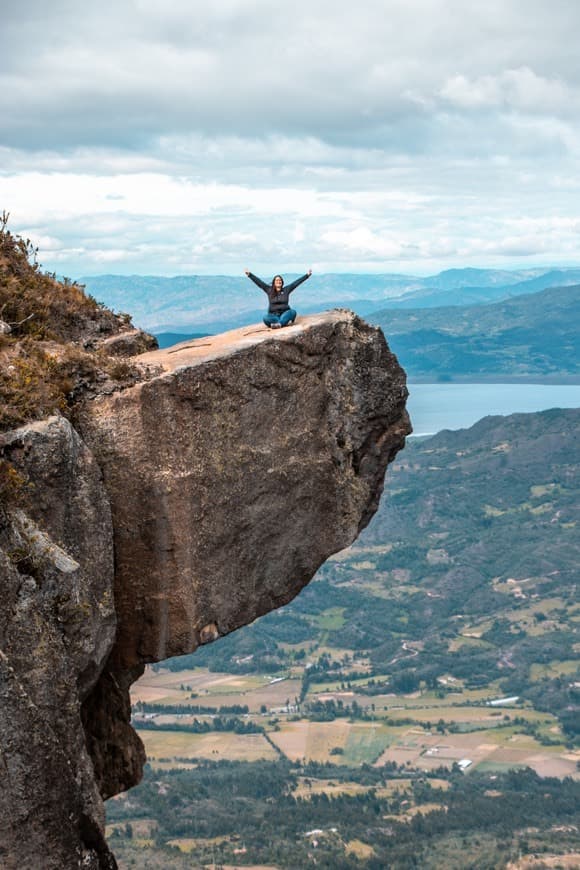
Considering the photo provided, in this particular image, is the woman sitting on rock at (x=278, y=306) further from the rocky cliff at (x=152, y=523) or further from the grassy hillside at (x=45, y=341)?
the grassy hillside at (x=45, y=341)

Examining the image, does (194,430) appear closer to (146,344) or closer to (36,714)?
(146,344)

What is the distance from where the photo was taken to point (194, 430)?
17984mm

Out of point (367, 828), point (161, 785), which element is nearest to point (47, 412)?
point (367, 828)

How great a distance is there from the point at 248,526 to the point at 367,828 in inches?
5573

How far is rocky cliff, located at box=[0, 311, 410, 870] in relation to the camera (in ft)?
45.5

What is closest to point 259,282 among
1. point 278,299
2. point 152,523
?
point 278,299

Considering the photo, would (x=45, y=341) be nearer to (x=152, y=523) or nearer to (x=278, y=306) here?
(x=152, y=523)

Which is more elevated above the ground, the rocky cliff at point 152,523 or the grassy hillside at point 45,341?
the grassy hillside at point 45,341

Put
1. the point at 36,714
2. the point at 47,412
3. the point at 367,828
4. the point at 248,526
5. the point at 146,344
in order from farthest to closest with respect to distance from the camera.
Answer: the point at 367,828, the point at 146,344, the point at 248,526, the point at 47,412, the point at 36,714

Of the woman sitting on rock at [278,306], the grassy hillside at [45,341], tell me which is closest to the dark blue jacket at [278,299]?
the woman sitting on rock at [278,306]

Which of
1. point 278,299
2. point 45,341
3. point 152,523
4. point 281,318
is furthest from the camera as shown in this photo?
point 278,299

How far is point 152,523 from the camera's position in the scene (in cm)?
1756

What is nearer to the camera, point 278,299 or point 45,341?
point 45,341

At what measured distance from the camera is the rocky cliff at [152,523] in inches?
547
